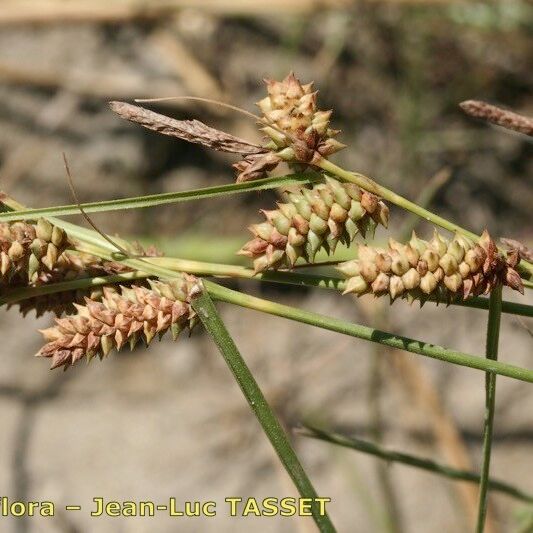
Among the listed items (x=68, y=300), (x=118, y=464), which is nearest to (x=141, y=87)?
(x=118, y=464)

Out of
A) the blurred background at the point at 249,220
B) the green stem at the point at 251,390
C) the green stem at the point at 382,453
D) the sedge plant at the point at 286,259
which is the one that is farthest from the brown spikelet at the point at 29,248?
the blurred background at the point at 249,220

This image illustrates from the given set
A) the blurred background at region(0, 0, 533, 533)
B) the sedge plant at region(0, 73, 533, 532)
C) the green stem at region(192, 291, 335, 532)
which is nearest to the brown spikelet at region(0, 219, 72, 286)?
the sedge plant at region(0, 73, 533, 532)

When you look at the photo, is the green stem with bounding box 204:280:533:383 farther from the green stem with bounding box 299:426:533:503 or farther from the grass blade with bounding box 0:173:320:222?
the green stem with bounding box 299:426:533:503

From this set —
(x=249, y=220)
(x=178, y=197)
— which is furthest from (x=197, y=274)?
(x=249, y=220)

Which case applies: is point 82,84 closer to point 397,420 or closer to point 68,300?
point 397,420

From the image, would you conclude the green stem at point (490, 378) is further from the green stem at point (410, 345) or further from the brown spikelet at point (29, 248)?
the brown spikelet at point (29, 248)
